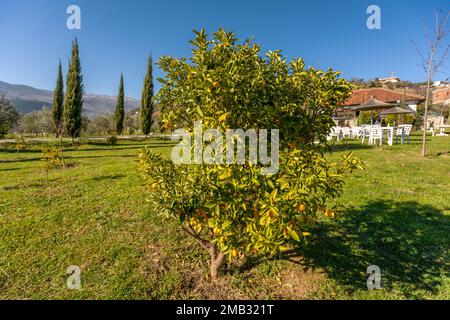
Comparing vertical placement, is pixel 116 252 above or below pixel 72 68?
below

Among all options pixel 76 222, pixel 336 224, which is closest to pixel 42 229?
pixel 76 222

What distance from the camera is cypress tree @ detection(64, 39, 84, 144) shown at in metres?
23.3

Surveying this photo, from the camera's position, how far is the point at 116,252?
12.5ft

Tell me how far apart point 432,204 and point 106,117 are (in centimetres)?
5184

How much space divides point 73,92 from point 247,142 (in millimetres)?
26256

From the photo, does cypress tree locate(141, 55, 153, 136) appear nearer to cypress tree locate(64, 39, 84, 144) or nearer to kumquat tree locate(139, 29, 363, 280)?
cypress tree locate(64, 39, 84, 144)

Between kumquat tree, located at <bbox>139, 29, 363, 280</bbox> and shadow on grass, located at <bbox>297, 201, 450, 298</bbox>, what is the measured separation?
4.09ft

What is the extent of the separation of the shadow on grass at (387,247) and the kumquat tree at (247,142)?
1.25 meters

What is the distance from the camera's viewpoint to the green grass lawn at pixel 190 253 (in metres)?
3.07

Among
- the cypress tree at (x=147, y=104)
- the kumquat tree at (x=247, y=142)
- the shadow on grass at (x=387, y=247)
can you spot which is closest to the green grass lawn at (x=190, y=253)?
the shadow on grass at (x=387, y=247)

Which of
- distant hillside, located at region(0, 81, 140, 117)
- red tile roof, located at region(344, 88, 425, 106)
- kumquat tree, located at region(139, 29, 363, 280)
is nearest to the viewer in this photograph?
kumquat tree, located at region(139, 29, 363, 280)

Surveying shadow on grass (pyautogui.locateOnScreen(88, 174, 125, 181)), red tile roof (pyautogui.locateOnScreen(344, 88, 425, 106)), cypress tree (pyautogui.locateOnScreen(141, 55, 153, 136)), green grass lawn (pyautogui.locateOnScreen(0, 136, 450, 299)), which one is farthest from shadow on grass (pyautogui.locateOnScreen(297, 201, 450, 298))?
red tile roof (pyautogui.locateOnScreen(344, 88, 425, 106))

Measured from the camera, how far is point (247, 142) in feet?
8.56

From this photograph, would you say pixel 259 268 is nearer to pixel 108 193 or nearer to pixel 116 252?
pixel 116 252
